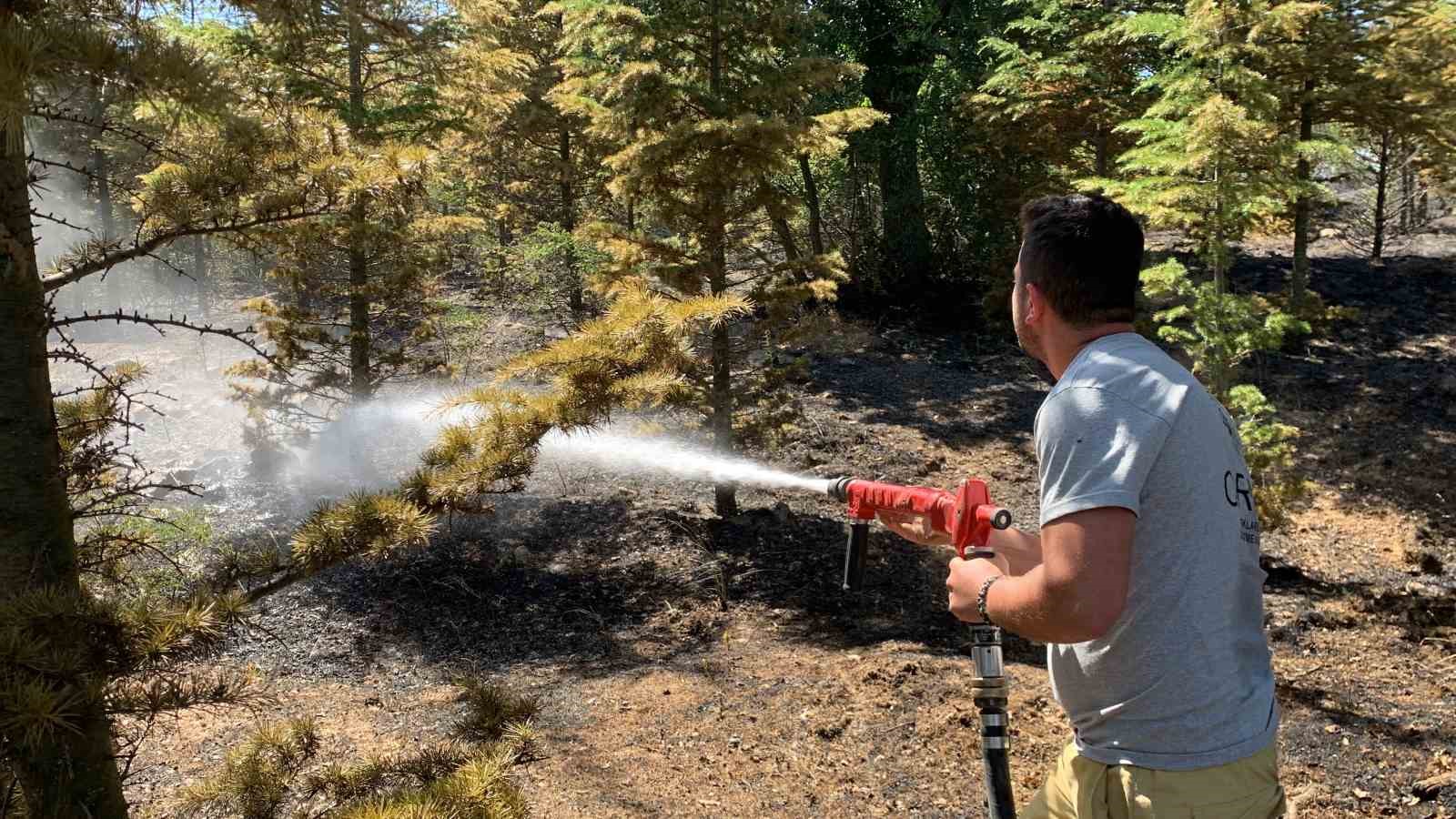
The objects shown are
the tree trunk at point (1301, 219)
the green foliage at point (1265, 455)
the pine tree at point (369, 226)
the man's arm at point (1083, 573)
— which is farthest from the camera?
the tree trunk at point (1301, 219)

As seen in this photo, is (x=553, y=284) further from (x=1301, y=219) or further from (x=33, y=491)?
(x=33, y=491)

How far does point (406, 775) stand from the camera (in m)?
3.15

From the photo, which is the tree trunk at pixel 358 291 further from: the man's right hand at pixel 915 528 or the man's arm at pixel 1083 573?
the man's arm at pixel 1083 573

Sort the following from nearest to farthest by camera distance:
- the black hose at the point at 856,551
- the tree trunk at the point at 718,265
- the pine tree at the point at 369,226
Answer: the black hose at the point at 856,551 < the tree trunk at the point at 718,265 < the pine tree at the point at 369,226

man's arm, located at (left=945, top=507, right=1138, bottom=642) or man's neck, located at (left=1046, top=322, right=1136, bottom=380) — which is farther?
man's neck, located at (left=1046, top=322, right=1136, bottom=380)

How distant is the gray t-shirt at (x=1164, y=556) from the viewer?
6.33 ft

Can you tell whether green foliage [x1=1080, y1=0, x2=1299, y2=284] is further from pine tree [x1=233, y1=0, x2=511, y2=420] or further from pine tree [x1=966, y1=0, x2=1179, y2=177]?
pine tree [x1=233, y1=0, x2=511, y2=420]

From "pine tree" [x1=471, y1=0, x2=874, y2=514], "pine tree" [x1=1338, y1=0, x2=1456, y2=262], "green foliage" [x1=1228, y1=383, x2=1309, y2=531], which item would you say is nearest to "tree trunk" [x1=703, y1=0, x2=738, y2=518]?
"pine tree" [x1=471, y1=0, x2=874, y2=514]

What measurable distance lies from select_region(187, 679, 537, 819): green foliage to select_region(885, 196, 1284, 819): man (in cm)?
155

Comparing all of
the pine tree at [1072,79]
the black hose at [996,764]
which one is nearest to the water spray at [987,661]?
the black hose at [996,764]

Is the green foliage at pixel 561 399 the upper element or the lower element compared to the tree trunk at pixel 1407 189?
lower

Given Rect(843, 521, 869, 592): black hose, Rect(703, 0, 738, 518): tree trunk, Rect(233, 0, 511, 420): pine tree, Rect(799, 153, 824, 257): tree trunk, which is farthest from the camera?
Rect(799, 153, 824, 257): tree trunk

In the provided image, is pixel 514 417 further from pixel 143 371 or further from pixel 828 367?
pixel 828 367

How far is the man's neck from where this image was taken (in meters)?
2.16
